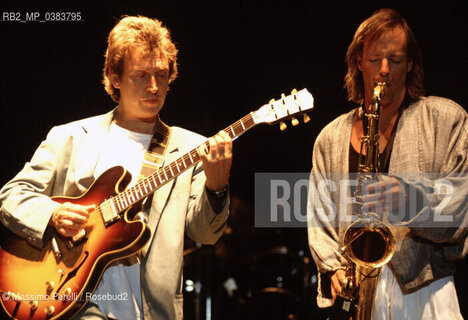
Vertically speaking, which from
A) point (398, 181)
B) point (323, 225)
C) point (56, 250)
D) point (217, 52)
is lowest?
point (56, 250)

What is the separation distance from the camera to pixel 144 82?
10.3 ft

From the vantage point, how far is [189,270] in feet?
17.1

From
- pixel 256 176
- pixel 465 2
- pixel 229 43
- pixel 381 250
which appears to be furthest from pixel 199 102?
pixel 381 250

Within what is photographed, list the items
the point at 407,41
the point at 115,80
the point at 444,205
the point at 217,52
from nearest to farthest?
the point at 444,205
the point at 407,41
the point at 115,80
the point at 217,52

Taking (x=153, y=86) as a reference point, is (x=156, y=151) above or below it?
below

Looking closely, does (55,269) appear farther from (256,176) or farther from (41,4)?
(256,176)

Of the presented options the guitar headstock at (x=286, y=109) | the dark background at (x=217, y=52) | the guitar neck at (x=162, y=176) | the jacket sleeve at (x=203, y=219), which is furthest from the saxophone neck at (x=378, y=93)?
the dark background at (x=217, y=52)

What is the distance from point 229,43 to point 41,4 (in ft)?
4.63

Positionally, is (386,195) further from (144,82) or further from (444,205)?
(144,82)

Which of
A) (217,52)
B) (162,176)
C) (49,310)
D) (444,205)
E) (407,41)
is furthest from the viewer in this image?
(217,52)

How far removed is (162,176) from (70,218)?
496mm

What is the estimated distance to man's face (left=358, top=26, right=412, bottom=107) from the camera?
298cm

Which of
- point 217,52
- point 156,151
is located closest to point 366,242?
point 156,151

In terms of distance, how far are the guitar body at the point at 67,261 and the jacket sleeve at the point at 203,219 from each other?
24 centimetres
